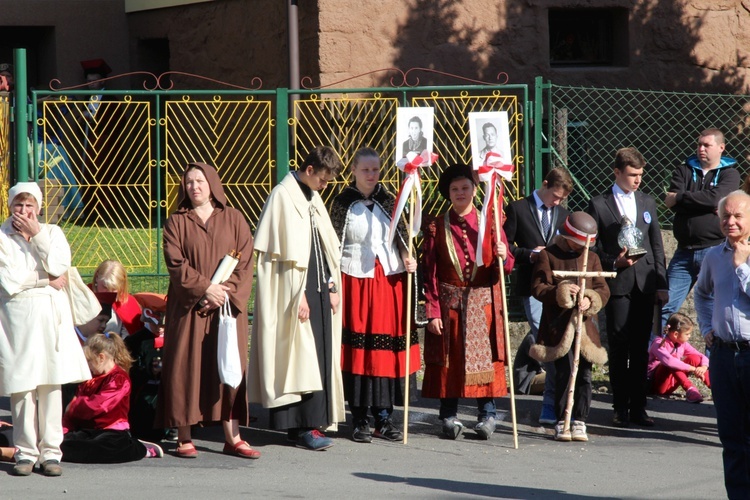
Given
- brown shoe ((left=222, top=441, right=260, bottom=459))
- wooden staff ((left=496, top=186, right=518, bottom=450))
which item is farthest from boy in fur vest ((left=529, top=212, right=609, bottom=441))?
brown shoe ((left=222, top=441, right=260, bottom=459))

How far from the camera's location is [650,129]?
12.3m

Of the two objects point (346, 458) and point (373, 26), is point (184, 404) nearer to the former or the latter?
point (346, 458)

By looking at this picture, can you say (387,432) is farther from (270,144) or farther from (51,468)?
(270,144)

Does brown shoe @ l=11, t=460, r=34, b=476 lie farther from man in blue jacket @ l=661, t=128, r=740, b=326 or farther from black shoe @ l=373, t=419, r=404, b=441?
man in blue jacket @ l=661, t=128, r=740, b=326

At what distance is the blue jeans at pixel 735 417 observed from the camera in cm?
599

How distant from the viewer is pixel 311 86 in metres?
11.8

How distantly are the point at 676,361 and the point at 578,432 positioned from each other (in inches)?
61.0

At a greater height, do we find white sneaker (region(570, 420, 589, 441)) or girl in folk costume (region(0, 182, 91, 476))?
girl in folk costume (region(0, 182, 91, 476))

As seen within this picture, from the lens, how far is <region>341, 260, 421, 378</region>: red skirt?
7730 mm

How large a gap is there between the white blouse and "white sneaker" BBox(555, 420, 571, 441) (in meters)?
1.44

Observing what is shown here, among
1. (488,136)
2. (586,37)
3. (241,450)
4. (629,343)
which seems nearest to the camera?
(241,450)

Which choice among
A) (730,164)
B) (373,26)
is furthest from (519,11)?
(730,164)

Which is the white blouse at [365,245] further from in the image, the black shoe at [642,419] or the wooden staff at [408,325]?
the black shoe at [642,419]

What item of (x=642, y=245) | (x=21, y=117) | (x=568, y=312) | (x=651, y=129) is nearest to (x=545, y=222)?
(x=642, y=245)
